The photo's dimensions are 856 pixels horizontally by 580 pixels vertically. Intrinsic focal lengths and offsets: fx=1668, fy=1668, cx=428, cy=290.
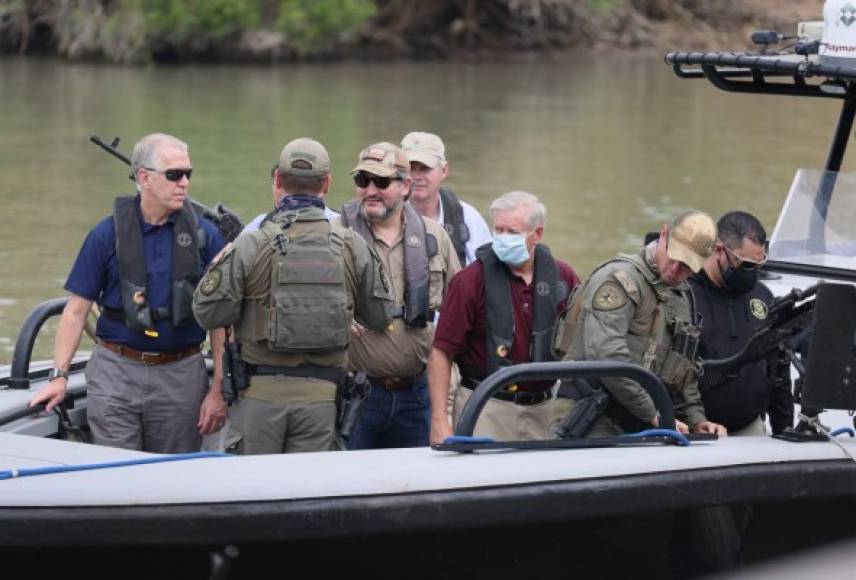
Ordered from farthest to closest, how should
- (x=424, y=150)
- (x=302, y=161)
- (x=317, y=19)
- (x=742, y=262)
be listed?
(x=317, y=19) → (x=424, y=150) → (x=742, y=262) → (x=302, y=161)

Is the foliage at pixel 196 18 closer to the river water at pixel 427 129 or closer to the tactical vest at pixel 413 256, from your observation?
the river water at pixel 427 129

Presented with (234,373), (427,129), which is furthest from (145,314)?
(427,129)

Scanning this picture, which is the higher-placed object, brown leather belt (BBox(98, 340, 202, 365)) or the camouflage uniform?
the camouflage uniform

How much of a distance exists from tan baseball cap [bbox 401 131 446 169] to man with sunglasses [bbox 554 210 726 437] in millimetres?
1194

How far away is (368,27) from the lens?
3316 centimetres

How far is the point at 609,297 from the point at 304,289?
0.88 m

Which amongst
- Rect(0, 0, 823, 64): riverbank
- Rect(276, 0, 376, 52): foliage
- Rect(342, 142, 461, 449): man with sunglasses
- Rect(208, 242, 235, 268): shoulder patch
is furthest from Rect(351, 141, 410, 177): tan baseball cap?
Rect(276, 0, 376, 52): foliage

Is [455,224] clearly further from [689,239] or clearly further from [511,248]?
[689,239]

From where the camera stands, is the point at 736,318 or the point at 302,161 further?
the point at 736,318

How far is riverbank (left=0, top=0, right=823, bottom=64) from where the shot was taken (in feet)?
97.3

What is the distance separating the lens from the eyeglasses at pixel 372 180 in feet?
17.7

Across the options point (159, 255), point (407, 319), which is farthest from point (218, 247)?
point (407, 319)

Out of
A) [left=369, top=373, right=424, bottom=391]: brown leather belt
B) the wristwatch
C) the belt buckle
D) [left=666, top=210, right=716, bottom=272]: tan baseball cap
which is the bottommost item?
[left=369, top=373, right=424, bottom=391]: brown leather belt

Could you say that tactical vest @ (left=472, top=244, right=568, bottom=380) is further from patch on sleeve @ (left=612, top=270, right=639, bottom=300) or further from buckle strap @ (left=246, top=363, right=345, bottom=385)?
buckle strap @ (left=246, top=363, right=345, bottom=385)
